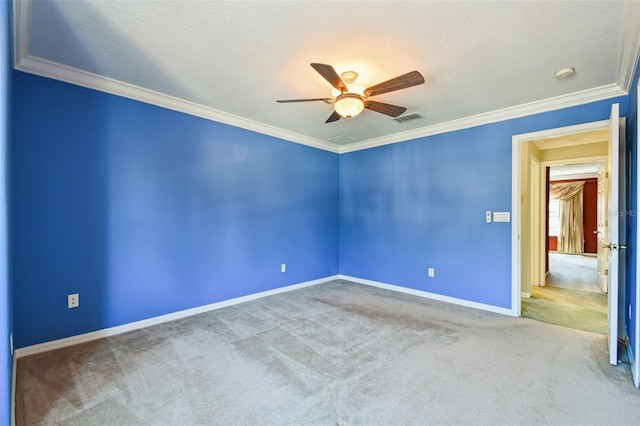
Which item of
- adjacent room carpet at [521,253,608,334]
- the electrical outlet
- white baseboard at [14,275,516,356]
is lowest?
adjacent room carpet at [521,253,608,334]

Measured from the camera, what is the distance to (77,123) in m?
2.69

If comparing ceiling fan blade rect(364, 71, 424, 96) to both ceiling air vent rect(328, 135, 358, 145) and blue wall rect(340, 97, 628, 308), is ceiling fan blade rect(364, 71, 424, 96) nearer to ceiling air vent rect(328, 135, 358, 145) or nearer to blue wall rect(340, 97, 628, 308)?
blue wall rect(340, 97, 628, 308)

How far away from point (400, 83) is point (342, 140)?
2.79 meters

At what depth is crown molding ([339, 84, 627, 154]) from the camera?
115 inches

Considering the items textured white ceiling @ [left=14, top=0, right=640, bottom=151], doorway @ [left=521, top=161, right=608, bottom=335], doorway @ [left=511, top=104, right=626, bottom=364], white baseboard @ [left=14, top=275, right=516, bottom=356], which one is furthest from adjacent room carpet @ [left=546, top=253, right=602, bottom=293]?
textured white ceiling @ [left=14, top=0, right=640, bottom=151]

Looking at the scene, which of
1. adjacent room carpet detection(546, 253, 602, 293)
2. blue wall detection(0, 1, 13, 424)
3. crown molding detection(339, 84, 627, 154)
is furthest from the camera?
adjacent room carpet detection(546, 253, 602, 293)

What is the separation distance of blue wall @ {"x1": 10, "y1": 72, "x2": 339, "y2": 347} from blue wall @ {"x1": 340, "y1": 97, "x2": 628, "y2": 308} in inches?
57.2

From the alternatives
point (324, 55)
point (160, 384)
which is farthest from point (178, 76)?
point (160, 384)

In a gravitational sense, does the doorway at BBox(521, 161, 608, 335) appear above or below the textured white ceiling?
below

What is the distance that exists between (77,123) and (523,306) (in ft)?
18.2

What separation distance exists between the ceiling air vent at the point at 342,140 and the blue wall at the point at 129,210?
911 mm

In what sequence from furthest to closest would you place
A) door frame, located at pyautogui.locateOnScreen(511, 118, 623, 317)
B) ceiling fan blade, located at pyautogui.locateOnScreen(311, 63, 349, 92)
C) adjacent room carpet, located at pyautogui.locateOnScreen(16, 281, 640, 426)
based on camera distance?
door frame, located at pyautogui.locateOnScreen(511, 118, 623, 317)
ceiling fan blade, located at pyautogui.locateOnScreen(311, 63, 349, 92)
adjacent room carpet, located at pyautogui.locateOnScreen(16, 281, 640, 426)

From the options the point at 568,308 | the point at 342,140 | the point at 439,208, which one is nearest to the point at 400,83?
the point at 439,208

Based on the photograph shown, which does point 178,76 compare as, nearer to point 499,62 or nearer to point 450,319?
point 499,62
